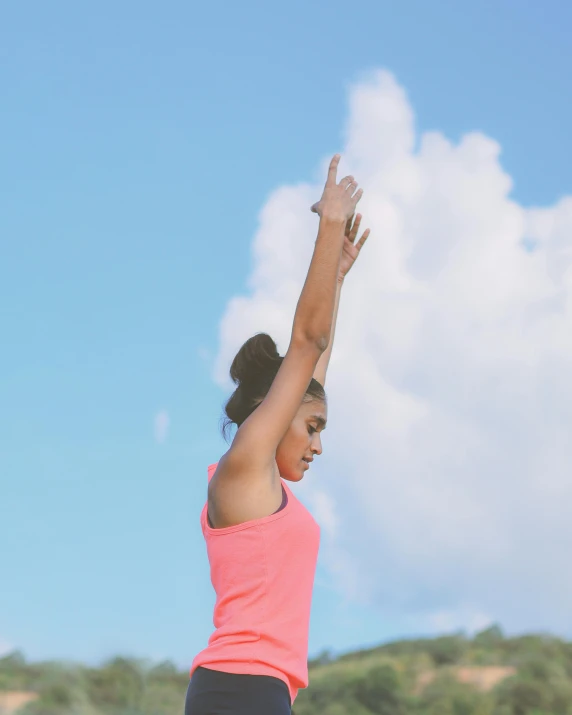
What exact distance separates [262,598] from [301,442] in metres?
0.45

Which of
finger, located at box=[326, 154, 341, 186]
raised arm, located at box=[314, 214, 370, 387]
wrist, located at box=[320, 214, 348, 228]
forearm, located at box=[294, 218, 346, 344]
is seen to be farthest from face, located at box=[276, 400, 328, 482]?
raised arm, located at box=[314, 214, 370, 387]

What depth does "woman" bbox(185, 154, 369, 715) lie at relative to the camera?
2.45m

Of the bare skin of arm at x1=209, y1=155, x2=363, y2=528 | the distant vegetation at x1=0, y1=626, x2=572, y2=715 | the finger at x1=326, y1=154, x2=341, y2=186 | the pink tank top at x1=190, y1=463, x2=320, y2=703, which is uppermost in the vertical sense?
the distant vegetation at x1=0, y1=626, x2=572, y2=715

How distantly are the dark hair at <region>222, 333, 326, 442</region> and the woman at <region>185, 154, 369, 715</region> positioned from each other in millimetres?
226

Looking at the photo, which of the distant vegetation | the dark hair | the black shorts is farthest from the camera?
the distant vegetation

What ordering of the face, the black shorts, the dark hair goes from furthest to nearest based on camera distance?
1. the dark hair
2. the face
3. the black shorts

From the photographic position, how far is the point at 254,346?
9.34 ft

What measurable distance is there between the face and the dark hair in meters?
0.05

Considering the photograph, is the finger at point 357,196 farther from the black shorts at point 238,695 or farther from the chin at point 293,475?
the black shorts at point 238,695

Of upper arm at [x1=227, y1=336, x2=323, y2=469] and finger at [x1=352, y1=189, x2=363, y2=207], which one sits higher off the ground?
finger at [x1=352, y1=189, x2=363, y2=207]

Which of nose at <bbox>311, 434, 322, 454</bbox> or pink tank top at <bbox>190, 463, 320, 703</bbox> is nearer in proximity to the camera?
pink tank top at <bbox>190, 463, 320, 703</bbox>

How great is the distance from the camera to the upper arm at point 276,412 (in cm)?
248

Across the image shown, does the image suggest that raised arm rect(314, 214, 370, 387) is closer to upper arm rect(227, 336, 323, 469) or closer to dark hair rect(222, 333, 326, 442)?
dark hair rect(222, 333, 326, 442)

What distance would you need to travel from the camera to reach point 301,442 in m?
2.71
